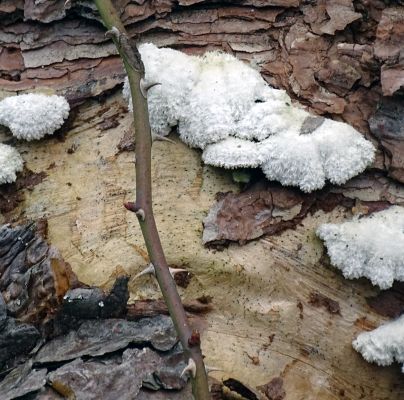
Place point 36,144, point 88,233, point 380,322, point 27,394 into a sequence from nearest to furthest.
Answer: point 27,394, point 380,322, point 88,233, point 36,144

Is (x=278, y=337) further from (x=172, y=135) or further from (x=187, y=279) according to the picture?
(x=172, y=135)

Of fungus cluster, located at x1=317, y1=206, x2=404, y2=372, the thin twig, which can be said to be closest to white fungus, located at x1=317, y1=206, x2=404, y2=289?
fungus cluster, located at x1=317, y1=206, x2=404, y2=372

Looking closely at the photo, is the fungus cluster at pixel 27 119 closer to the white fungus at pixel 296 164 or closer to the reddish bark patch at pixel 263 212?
the reddish bark patch at pixel 263 212

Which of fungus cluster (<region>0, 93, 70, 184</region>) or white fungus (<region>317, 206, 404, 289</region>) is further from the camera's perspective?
fungus cluster (<region>0, 93, 70, 184</region>)

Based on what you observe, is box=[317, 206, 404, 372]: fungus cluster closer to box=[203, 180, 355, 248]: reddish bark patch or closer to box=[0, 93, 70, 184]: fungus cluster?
box=[203, 180, 355, 248]: reddish bark patch

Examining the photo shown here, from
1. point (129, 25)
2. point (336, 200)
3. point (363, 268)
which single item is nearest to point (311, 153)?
point (336, 200)

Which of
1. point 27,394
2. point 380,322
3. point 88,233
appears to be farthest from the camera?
point 88,233

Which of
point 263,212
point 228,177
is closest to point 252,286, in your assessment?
point 263,212

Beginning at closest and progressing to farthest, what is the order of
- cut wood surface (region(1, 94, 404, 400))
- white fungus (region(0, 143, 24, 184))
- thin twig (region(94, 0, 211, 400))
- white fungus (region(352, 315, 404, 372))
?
thin twig (region(94, 0, 211, 400)) → white fungus (region(352, 315, 404, 372)) → cut wood surface (region(1, 94, 404, 400)) → white fungus (region(0, 143, 24, 184))
